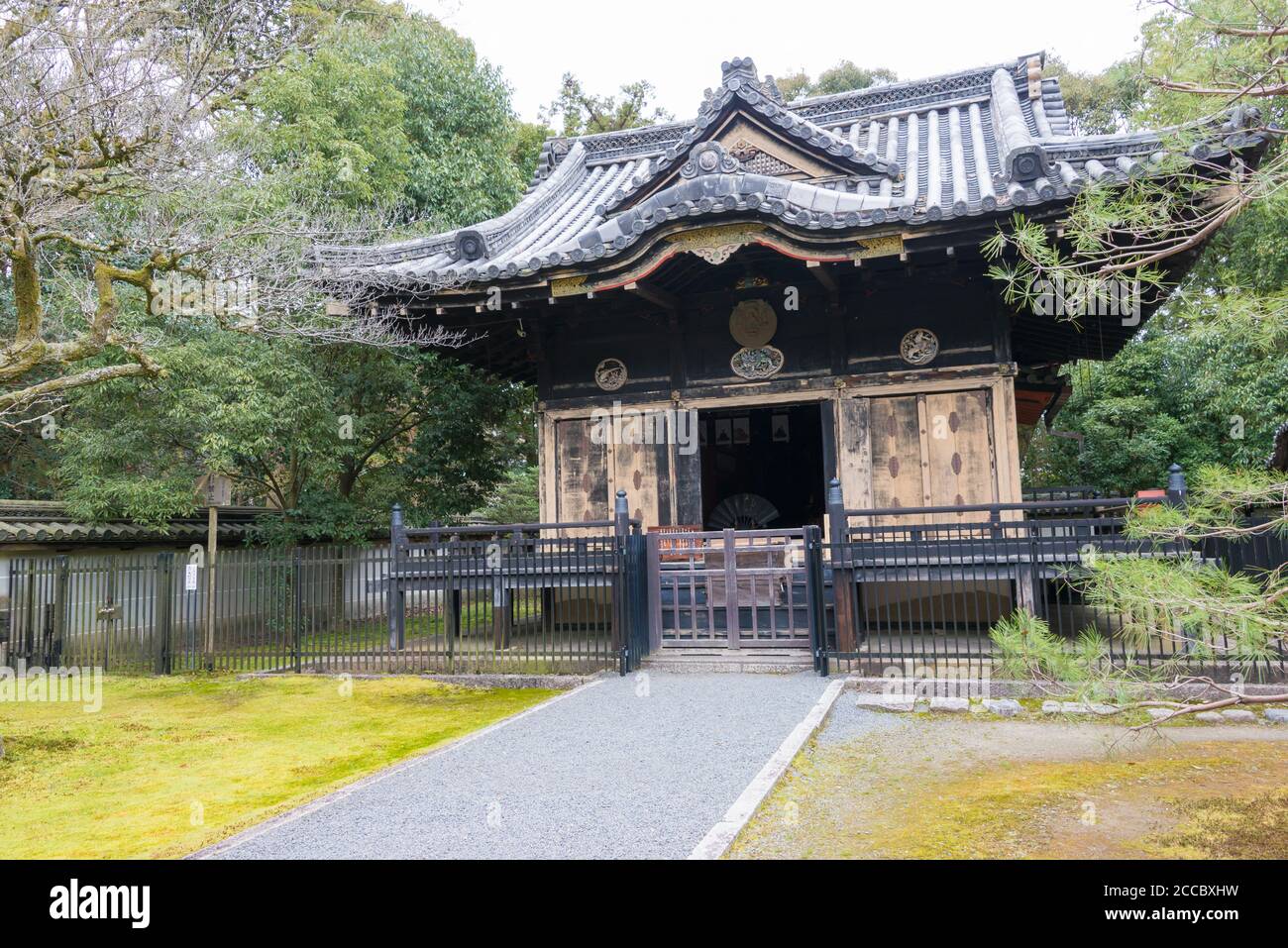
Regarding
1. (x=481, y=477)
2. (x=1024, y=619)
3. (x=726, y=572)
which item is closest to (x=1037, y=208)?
(x=726, y=572)

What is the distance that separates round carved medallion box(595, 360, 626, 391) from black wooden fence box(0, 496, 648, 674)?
2.08m

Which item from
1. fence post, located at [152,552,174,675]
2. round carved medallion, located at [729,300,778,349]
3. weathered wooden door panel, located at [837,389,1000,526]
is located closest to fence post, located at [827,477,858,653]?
weathered wooden door panel, located at [837,389,1000,526]

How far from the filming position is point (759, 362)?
1148cm

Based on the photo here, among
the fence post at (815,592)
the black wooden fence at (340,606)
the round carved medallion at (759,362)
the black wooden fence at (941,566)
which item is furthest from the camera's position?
the round carved medallion at (759,362)

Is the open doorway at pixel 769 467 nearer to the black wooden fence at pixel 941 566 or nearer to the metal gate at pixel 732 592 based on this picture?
the metal gate at pixel 732 592

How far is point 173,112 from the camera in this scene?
23.4 ft

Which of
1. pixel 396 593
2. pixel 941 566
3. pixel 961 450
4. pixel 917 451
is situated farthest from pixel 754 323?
pixel 396 593

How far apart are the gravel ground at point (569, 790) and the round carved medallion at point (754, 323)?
17.8 feet

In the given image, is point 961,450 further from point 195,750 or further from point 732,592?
point 195,750

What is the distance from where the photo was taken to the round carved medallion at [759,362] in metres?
11.4

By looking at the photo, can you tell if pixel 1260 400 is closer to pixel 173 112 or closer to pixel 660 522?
pixel 660 522

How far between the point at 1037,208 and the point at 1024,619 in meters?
5.78

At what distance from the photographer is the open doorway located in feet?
57.2

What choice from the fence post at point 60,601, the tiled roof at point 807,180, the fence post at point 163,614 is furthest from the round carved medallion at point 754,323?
the fence post at point 60,601
